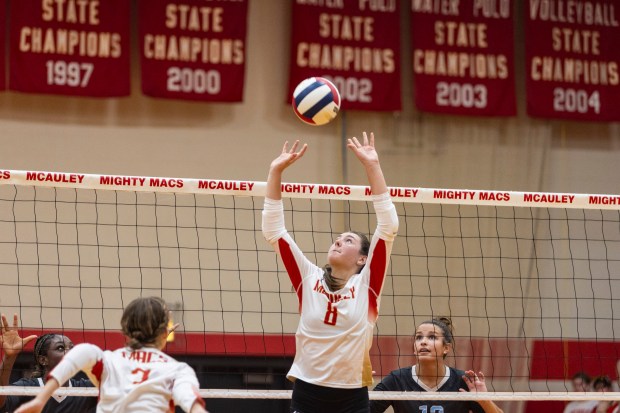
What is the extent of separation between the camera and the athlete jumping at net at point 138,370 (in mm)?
4645

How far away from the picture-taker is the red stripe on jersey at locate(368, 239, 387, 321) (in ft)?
19.2

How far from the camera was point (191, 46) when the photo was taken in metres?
12.0

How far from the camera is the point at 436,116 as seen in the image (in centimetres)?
1325

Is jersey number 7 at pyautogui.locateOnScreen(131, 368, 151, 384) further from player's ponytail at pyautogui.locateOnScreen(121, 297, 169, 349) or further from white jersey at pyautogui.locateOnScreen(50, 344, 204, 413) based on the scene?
player's ponytail at pyautogui.locateOnScreen(121, 297, 169, 349)

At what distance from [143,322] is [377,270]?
64.4 inches

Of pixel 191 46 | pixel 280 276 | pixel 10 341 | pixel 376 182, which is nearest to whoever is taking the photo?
pixel 376 182

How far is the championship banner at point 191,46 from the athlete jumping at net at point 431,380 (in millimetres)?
5903

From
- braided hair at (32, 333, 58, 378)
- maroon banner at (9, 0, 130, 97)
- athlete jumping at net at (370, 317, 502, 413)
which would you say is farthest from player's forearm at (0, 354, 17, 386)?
maroon banner at (9, 0, 130, 97)

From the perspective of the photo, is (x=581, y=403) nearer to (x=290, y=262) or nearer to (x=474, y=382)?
(x=474, y=382)

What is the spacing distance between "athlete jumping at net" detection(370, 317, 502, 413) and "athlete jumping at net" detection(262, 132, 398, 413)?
133 cm

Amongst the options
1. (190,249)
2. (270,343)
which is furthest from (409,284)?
(190,249)

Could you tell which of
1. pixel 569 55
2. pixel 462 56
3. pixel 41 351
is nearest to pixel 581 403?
pixel 569 55

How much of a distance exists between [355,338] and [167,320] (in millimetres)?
1300

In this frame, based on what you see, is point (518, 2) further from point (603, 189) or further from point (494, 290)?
point (494, 290)
